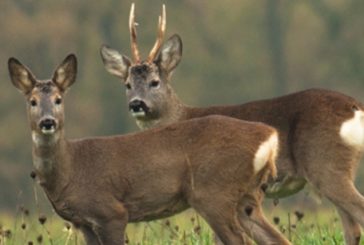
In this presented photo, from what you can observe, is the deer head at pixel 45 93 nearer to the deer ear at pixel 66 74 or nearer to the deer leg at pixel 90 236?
the deer ear at pixel 66 74

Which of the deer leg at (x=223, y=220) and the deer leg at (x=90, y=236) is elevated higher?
the deer leg at (x=223, y=220)

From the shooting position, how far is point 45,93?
32.1 feet

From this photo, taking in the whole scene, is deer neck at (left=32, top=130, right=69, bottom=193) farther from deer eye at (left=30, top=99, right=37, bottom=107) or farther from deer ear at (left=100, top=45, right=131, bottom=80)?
deer ear at (left=100, top=45, right=131, bottom=80)

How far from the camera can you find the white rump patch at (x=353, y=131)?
10.7m

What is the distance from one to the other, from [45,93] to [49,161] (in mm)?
458

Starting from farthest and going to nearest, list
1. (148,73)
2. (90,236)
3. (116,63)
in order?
1. (116,63)
2. (148,73)
3. (90,236)

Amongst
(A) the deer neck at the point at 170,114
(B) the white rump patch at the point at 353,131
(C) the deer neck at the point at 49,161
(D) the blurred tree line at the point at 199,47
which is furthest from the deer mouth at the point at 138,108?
(D) the blurred tree line at the point at 199,47

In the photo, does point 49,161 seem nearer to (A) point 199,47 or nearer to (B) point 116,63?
(B) point 116,63

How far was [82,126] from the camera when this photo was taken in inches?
1796

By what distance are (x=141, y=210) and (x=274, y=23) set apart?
40.4 metres

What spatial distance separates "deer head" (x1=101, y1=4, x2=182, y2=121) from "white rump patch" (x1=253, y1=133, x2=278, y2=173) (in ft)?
8.47

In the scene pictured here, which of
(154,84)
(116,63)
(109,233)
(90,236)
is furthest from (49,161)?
(116,63)

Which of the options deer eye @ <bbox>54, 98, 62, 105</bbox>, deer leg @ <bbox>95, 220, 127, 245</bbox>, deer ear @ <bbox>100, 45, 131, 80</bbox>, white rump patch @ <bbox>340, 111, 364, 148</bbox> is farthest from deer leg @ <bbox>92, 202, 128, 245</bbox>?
deer ear @ <bbox>100, 45, 131, 80</bbox>

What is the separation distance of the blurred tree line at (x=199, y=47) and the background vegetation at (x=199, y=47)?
0.03 meters
